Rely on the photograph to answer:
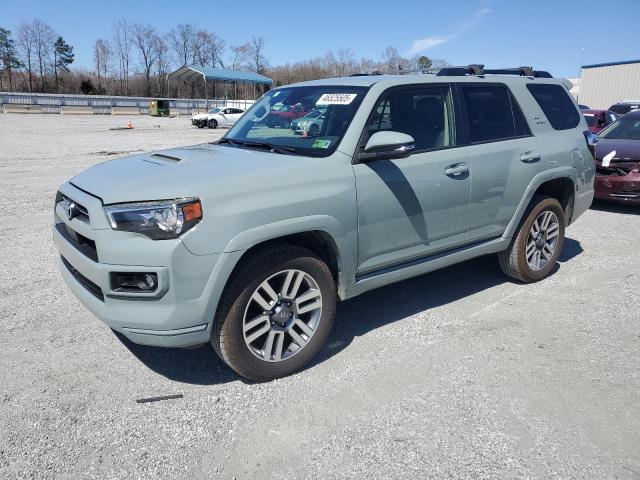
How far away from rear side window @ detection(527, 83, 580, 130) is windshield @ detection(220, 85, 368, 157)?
7.27 feet

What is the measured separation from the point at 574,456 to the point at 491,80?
325 cm

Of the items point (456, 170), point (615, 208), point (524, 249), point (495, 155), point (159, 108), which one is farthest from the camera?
point (159, 108)

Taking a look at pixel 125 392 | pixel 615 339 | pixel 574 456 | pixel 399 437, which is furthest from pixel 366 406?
pixel 615 339

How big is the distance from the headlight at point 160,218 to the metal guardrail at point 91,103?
149 ft

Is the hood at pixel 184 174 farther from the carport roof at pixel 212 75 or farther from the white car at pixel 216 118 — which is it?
the carport roof at pixel 212 75

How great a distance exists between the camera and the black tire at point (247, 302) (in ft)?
10.0

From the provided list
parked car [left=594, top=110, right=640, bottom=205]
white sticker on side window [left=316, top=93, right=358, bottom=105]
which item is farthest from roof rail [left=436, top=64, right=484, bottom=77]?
A: parked car [left=594, top=110, right=640, bottom=205]

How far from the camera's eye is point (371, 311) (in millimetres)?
4492

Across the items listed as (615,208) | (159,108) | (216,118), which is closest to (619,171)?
(615,208)

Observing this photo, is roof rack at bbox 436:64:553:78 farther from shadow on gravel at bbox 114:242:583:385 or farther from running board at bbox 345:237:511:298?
shadow on gravel at bbox 114:242:583:385

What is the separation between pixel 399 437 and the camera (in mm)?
2828

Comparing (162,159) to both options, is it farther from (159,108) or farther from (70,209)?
(159,108)

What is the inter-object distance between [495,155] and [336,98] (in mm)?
1499

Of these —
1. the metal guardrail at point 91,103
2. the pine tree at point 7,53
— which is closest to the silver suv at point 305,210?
the metal guardrail at point 91,103
